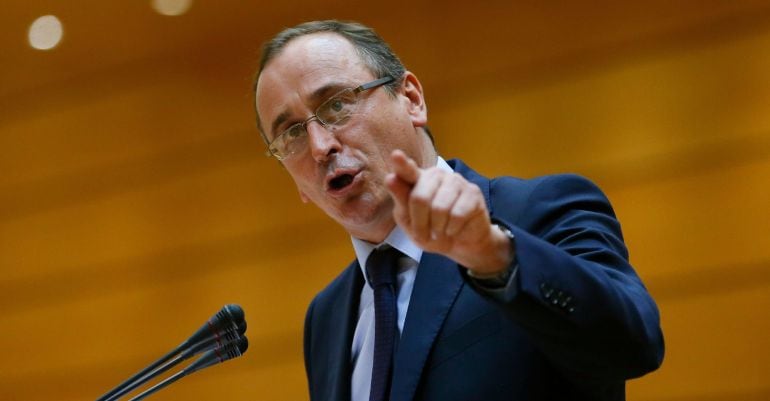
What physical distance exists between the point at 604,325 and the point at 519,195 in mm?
418

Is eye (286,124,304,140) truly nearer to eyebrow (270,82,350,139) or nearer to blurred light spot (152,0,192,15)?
eyebrow (270,82,350,139)


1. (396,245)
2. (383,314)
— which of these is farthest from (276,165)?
(383,314)

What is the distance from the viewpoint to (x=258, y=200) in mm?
4707

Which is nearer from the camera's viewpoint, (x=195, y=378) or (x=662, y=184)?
(x=662, y=184)

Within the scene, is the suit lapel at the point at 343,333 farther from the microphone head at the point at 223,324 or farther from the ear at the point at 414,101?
the ear at the point at 414,101

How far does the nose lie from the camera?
181cm

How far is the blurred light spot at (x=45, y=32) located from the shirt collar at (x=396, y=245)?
3.56m

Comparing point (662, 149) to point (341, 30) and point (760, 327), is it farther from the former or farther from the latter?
point (341, 30)

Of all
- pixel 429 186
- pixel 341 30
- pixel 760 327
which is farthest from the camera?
pixel 760 327

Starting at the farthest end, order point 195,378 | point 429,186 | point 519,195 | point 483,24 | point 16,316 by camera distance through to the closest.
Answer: point 16,316 → point 195,378 → point 483,24 → point 519,195 → point 429,186

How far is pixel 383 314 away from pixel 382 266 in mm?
123

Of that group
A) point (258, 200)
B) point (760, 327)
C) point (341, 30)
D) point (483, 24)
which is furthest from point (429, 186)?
point (258, 200)

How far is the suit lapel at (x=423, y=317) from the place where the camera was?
156cm

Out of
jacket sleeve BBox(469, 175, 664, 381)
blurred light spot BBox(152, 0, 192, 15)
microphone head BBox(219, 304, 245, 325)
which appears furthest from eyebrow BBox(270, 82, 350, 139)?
blurred light spot BBox(152, 0, 192, 15)
